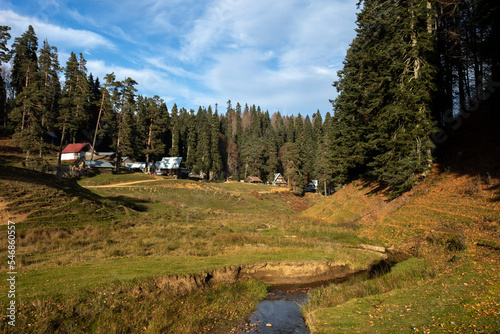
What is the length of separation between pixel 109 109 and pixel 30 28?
31281 mm

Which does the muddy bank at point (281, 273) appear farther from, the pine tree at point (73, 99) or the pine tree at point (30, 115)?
the pine tree at point (73, 99)

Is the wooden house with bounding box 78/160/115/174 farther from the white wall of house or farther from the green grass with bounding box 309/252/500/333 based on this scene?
the green grass with bounding box 309/252/500/333

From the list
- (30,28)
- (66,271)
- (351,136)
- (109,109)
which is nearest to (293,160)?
(351,136)

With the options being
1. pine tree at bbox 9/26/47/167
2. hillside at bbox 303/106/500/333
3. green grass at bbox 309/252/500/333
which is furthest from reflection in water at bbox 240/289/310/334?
pine tree at bbox 9/26/47/167

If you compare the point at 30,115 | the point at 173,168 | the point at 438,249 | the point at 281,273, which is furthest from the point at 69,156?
the point at 438,249

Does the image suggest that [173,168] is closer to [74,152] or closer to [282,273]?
[74,152]

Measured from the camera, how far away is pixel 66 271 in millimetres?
12055

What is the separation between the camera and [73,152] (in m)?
66.7

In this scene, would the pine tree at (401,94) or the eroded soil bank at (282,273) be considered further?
the pine tree at (401,94)

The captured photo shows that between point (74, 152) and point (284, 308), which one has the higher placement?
point (74, 152)

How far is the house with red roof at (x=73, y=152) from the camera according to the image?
218 ft

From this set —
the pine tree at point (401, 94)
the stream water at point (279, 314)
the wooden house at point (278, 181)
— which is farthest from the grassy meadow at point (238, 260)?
the wooden house at point (278, 181)

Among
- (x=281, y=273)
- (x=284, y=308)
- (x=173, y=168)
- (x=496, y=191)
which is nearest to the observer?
(x=284, y=308)

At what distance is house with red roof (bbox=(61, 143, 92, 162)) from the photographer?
6631cm
